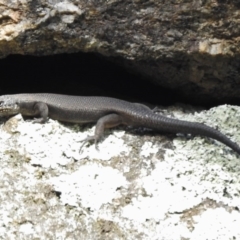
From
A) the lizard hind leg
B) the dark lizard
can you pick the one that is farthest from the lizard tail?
the lizard hind leg

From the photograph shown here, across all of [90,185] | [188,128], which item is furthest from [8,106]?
[188,128]

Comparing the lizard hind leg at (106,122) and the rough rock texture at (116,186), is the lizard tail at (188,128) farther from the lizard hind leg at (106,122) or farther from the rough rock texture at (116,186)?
the lizard hind leg at (106,122)

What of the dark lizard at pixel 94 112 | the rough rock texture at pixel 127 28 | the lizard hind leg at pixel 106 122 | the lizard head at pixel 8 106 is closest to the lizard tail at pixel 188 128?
the dark lizard at pixel 94 112

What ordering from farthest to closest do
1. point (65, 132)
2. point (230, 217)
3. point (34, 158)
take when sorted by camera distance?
point (65, 132) → point (34, 158) → point (230, 217)

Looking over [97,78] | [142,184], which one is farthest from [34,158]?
[97,78]

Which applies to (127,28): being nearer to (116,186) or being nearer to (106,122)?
(106,122)

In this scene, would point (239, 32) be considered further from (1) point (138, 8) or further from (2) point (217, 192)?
(2) point (217, 192)
